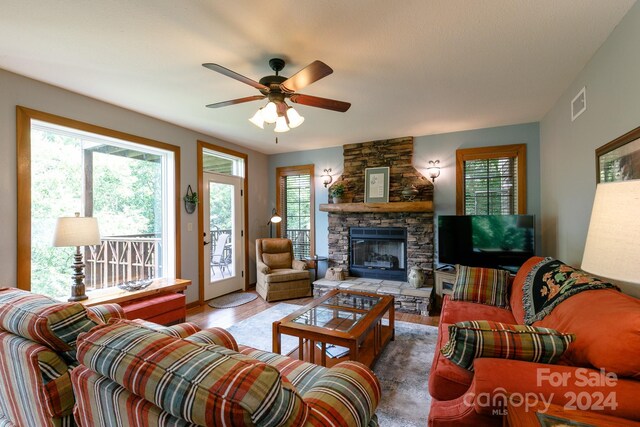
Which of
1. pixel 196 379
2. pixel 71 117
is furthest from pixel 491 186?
pixel 71 117

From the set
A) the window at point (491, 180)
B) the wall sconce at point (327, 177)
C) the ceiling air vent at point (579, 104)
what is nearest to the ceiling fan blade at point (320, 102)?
the ceiling air vent at point (579, 104)

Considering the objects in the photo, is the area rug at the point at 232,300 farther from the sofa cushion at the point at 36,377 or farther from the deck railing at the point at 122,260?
the sofa cushion at the point at 36,377

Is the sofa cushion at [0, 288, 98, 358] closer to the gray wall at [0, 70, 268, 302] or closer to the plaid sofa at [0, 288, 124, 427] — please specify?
the plaid sofa at [0, 288, 124, 427]

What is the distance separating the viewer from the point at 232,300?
443 cm

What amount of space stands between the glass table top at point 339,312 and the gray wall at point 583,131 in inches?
77.5

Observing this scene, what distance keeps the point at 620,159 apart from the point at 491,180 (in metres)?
2.26

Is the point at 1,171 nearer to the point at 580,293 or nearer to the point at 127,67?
the point at 127,67

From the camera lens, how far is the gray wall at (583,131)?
1.76m

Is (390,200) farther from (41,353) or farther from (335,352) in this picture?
(41,353)

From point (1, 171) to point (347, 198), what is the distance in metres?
3.99

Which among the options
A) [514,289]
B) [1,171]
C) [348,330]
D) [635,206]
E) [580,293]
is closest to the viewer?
[635,206]

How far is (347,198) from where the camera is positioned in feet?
16.0

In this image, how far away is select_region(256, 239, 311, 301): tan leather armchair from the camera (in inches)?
173

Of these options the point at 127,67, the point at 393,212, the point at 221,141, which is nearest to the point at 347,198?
the point at 393,212
